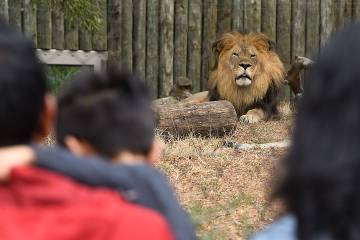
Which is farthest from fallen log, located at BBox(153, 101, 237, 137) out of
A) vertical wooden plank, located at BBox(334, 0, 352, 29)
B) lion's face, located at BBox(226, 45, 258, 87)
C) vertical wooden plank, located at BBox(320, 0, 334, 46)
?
vertical wooden plank, located at BBox(334, 0, 352, 29)

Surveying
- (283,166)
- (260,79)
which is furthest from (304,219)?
(260,79)

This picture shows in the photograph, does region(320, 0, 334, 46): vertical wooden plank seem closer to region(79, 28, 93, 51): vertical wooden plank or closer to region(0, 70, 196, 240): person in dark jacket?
region(79, 28, 93, 51): vertical wooden plank

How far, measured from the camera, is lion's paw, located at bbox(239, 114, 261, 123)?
818 centimetres

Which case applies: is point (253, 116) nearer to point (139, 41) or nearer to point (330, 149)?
point (139, 41)

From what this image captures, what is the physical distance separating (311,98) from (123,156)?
0.55 meters

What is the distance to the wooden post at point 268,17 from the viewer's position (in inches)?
401

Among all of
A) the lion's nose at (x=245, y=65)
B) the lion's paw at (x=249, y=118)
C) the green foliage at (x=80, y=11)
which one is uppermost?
the green foliage at (x=80, y=11)

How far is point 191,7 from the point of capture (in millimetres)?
10055

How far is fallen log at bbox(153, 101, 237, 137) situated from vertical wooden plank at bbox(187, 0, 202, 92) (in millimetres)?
3275

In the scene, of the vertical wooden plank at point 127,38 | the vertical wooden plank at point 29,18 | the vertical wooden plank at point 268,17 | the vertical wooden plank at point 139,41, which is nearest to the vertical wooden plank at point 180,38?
the vertical wooden plank at point 139,41

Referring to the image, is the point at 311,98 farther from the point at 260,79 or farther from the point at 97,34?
the point at 97,34

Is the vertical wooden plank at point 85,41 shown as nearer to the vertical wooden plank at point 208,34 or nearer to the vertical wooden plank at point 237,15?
the vertical wooden plank at point 208,34

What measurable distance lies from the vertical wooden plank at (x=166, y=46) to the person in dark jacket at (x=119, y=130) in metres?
8.15

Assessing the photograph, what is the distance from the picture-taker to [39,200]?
158cm
